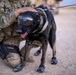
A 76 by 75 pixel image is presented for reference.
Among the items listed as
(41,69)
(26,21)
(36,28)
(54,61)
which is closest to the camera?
(26,21)

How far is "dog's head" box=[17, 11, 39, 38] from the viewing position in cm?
254

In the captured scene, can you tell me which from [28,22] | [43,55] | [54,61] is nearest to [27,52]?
[43,55]

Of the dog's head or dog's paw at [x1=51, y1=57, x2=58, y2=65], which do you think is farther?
dog's paw at [x1=51, y1=57, x2=58, y2=65]

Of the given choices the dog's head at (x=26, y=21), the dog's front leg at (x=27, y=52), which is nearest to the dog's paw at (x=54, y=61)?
the dog's front leg at (x=27, y=52)

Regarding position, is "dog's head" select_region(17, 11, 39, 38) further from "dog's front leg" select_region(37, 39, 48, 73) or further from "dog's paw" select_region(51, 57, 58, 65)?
"dog's paw" select_region(51, 57, 58, 65)

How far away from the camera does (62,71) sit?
302 centimetres

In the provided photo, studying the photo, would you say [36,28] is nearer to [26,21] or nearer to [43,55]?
[26,21]

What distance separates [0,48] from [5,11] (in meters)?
0.55

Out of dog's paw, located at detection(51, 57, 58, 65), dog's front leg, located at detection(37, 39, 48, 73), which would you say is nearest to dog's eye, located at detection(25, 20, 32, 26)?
dog's front leg, located at detection(37, 39, 48, 73)

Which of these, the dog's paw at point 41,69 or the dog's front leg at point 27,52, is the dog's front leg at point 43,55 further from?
the dog's front leg at point 27,52

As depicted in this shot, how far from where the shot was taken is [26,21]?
2539 mm

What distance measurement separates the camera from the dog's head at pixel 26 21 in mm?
2538

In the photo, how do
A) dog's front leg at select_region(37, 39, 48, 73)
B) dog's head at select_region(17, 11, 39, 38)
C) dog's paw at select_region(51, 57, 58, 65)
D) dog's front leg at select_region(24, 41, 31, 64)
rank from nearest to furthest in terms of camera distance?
dog's head at select_region(17, 11, 39, 38), dog's front leg at select_region(37, 39, 48, 73), dog's front leg at select_region(24, 41, 31, 64), dog's paw at select_region(51, 57, 58, 65)

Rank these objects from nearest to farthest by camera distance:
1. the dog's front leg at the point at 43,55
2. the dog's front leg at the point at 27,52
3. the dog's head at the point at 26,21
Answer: the dog's head at the point at 26,21 → the dog's front leg at the point at 43,55 → the dog's front leg at the point at 27,52
